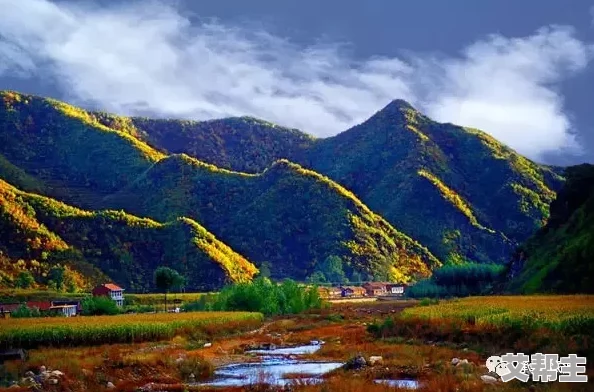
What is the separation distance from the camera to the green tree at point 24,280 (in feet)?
531

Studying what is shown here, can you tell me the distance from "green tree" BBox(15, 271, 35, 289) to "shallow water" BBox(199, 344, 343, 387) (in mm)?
124759

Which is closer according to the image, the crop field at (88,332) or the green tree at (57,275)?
the crop field at (88,332)

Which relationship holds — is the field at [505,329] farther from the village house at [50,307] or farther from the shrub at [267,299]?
the village house at [50,307]

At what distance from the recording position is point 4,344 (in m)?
53.9

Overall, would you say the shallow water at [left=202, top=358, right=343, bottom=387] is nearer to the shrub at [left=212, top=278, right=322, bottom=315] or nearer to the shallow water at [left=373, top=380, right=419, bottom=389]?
the shallow water at [left=373, top=380, right=419, bottom=389]

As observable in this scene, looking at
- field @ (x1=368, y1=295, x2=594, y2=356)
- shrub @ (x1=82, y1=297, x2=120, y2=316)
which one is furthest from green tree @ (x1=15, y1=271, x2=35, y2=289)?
field @ (x1=368, y1=295, x2=594, y2=356)

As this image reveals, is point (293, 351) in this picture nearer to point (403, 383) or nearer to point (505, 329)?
point (505, 329)

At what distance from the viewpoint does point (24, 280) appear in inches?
6427

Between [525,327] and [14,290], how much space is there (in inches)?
5348

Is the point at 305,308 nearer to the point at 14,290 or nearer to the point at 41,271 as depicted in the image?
the point at 14,290
